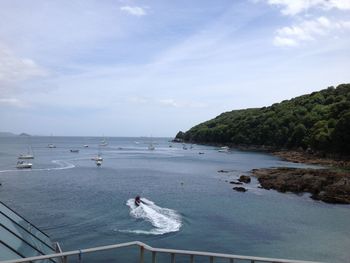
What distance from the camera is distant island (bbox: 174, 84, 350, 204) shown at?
5997cm

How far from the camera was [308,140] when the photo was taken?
126812mm

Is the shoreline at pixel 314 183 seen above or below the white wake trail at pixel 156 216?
above

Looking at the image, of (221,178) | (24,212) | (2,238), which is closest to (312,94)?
(221,178)

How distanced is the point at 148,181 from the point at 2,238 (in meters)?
61.5

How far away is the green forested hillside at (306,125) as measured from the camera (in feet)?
348

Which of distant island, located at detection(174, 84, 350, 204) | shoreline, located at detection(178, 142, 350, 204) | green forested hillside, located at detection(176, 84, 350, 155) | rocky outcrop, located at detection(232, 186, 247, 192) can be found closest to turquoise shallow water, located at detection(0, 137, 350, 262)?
rocky outcrop, located at detection(232, 186, 247, 192)

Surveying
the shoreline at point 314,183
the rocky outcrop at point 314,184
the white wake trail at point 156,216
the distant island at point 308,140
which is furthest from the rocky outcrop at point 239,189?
the white wake trail at point 156,216

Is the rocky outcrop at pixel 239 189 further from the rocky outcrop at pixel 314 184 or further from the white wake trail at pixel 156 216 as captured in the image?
the white wake trail at pixel 156 216

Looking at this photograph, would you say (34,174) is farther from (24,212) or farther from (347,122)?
(347,122)

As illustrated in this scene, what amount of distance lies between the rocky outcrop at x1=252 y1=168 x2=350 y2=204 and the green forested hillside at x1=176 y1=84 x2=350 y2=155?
121ft

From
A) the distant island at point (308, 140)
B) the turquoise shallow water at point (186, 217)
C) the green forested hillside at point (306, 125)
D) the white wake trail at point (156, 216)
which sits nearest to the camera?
the turquoise shallow water at point (186, 217)

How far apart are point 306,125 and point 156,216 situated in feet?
377

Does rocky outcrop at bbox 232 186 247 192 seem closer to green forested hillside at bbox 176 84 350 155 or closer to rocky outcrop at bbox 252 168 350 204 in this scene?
rocky outcrop at bbox 252 168 350 204

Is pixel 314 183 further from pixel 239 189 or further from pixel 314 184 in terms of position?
pixel 239 189
